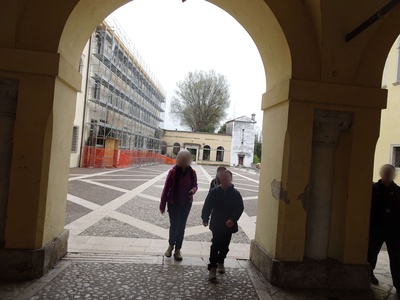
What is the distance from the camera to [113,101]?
2548 centimetres

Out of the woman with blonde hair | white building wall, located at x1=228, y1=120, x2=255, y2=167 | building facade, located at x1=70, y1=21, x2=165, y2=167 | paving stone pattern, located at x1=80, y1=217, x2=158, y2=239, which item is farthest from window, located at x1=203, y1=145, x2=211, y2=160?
the woman with blonde hair

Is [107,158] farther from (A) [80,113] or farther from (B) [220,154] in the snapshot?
(B) [220,154]

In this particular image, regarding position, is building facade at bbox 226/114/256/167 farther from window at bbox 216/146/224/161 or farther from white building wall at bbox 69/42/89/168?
white building wall at bbox 69/42/89/168

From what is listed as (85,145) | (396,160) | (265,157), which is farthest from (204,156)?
(265,157)

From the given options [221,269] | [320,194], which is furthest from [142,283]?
[320,194]

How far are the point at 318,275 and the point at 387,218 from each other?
1.25 metres

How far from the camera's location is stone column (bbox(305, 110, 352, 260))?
4512 mm

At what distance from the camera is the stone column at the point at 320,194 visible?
451cm

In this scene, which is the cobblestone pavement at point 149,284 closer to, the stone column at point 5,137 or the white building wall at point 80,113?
the stone column at point 5,137

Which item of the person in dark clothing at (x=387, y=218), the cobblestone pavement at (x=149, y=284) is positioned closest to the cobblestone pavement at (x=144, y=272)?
the cobblestone pavement at (x=149, y=284)

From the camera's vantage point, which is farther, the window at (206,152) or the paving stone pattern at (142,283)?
the window at (206,152)

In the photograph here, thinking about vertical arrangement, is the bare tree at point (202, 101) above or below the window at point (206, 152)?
above

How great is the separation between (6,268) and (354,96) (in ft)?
17.0

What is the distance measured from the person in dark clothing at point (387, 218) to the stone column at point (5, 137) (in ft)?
16.8
